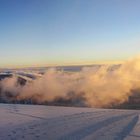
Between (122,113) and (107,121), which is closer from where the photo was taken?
(107,121)

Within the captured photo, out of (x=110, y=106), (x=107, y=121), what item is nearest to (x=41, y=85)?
(x=110, y=106)

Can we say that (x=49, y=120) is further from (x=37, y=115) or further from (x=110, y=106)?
(x=110, y=106)

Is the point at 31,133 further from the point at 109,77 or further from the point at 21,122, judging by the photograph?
the point at 109,77

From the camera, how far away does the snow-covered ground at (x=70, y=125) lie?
8641 mm

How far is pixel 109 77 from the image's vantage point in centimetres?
2588

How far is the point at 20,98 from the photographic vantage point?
77.5ft

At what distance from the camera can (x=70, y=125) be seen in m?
10.0

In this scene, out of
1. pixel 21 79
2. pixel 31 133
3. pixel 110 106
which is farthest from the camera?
pixel 21 79

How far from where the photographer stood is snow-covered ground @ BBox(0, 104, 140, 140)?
8.64 m

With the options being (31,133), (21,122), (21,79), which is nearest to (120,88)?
(21,79)

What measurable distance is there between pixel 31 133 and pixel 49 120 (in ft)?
6.46

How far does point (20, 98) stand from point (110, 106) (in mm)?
8340

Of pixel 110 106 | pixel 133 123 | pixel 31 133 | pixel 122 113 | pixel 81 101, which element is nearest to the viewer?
pixel 31 133

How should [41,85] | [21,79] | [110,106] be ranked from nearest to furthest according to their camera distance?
[110,106]
[41,85]
[21,79]
